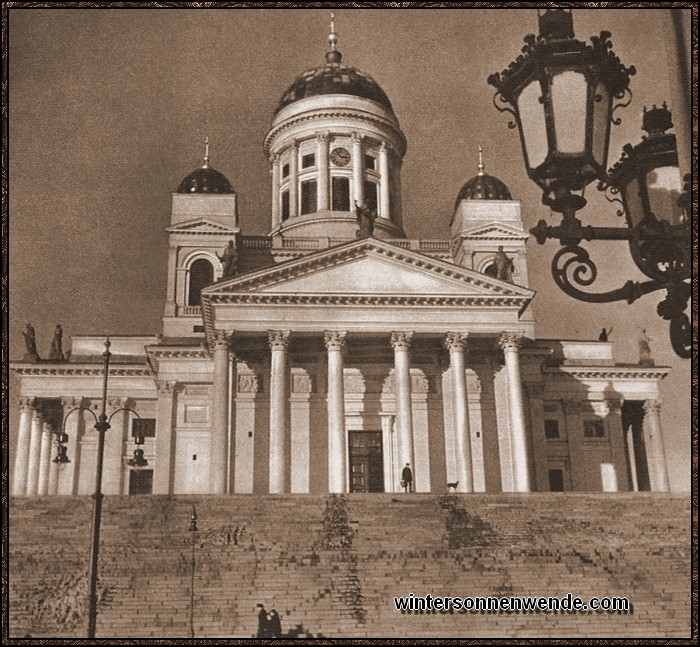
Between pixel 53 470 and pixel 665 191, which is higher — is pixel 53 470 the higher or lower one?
the higher one

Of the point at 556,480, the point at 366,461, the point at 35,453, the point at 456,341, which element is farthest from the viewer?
the point at 35,453

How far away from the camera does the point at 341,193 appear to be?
166 ft

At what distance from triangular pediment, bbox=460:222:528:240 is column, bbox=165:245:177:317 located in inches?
579

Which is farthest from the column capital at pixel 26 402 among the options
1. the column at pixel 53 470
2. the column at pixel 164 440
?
the column at pixel 164 440

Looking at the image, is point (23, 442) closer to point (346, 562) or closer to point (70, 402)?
point (70, 402)

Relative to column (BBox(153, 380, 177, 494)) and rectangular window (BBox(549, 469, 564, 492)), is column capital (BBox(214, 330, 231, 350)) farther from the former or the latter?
rectangular window (BBox(549, 469, 564, 492))

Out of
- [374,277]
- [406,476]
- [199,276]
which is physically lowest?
[406,476]

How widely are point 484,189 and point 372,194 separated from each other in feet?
20.2

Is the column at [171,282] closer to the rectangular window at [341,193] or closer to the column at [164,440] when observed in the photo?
the column at [164,440]

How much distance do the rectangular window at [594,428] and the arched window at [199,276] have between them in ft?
66.1

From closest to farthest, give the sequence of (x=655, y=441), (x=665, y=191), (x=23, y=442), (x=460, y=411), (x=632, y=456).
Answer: (x=665, y=191) < (x=460, y=411) < (x=23, y=442) < (x=655, y=441) < (x=632, y=456)

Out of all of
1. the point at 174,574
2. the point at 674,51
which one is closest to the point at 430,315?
the point at 174,574

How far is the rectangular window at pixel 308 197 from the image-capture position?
166 feet

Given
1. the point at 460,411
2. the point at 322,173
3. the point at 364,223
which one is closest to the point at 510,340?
the point at 460,411
